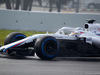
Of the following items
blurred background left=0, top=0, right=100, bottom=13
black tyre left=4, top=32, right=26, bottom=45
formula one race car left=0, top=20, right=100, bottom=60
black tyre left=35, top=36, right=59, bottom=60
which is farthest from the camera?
blurred background left=0, top=0, right=100, bottom=13

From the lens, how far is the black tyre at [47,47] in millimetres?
9812

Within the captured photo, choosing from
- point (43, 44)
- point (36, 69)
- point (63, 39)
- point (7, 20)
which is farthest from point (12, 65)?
point (7, 20)

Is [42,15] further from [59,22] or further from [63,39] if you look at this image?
[63,39]

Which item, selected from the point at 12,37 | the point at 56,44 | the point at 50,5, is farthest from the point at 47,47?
the point at 50,5

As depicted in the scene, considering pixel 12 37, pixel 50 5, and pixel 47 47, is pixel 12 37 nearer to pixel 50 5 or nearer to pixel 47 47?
pixel 47 47

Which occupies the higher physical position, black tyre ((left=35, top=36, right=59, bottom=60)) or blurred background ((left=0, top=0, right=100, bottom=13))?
blurred background ((left=0, top=0, right=100, bottom=13))

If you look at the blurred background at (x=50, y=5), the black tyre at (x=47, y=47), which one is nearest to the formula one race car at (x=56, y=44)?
the black tyre at (x=47, y=47)

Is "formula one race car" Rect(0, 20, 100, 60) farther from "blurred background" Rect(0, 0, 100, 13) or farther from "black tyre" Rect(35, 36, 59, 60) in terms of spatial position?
"blurred background" Rect(0, 0, 100, 13)

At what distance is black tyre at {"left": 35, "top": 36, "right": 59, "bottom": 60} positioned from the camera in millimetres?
9812

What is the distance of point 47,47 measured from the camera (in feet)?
33.1

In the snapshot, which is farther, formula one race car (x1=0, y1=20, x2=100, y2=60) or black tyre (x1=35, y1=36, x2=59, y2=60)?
formula one race car (x1=0, y1=20, x2=100, y2=60)

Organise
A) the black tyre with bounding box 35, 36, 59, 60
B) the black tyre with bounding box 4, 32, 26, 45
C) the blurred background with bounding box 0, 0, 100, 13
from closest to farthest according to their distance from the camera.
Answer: the black tyre with bounding box 35, 36, 59, 60, the black tyre with bounding box 4, 32, 26, 45, the blurred background with bounding box 0, 0, 100, 13

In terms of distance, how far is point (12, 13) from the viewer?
19859mm

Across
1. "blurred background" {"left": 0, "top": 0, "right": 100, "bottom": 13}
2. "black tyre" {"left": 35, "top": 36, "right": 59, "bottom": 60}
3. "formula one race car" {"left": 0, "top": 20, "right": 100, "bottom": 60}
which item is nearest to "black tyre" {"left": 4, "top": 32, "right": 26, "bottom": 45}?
"formula one race car" {"left": 0, "top": 20, "right": 100, "bottom": 60}
